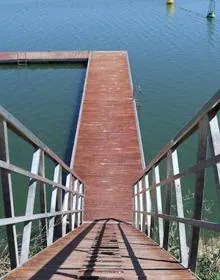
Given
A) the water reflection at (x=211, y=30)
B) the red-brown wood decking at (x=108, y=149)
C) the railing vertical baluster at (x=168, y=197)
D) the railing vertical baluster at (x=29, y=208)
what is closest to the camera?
the railing vertical baluster at (x=29, y=208)

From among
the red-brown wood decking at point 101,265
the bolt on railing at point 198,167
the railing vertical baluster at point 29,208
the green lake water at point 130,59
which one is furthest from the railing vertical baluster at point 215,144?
the green lake water at point 130,59

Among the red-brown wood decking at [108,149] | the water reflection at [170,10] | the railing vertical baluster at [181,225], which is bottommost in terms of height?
the railing vertical baluster at [181,225]

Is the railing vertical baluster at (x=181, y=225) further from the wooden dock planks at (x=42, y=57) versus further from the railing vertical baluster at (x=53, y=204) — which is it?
the wooden dock planks at (x=42, y=57)

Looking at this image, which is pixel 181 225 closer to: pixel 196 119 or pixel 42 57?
pixel 196 119

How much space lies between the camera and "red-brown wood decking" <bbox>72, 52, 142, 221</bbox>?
9.37m

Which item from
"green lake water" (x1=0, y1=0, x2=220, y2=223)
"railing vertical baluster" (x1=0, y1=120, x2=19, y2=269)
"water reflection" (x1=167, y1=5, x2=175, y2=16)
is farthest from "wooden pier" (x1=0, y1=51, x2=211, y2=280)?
"water reflection" (x1=167, y1=5, x2=175, y2=16)

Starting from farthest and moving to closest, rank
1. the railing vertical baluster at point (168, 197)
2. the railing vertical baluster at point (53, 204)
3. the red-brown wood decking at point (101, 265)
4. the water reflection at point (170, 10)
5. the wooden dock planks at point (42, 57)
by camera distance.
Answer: the water reflection at point (170, 10), the wooden dock planks at point (42, 57), the railing vertical baluster at point (53, 204), the railing vertical baluster at point (168, 197), the red-brown wood decking at point (101, 265)

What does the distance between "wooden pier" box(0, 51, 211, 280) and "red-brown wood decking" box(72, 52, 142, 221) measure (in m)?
0.02

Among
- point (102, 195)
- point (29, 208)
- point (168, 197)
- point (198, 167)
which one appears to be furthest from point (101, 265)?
point (102, 195)

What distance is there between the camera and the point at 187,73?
2011 cm

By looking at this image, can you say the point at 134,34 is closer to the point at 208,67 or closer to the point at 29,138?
the point at 208,67

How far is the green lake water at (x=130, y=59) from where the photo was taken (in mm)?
15211

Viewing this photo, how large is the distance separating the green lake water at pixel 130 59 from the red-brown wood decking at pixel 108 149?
978mm

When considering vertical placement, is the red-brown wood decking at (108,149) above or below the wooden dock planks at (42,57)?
below
